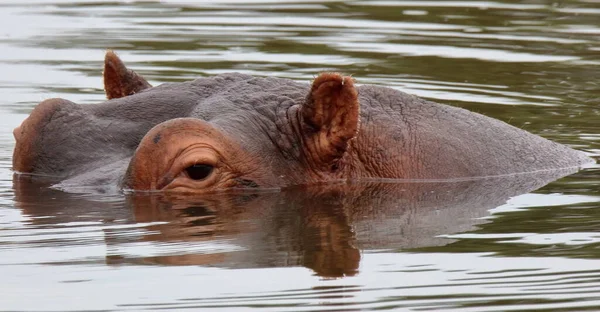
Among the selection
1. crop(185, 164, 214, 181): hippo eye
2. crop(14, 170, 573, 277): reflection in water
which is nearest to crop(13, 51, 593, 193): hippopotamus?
crop(185, 164, 214, 181): hippo eye

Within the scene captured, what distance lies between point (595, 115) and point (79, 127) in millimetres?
5265

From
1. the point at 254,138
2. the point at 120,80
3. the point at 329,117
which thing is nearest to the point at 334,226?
the point at 329,117

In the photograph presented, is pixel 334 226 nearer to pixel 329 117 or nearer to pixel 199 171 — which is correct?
pixel 329 117

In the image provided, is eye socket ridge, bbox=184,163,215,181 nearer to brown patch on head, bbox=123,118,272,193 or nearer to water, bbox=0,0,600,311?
brown patch on head, bbox=123,118,272,193

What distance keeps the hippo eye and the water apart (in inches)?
6.2

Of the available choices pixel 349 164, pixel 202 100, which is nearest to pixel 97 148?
pixel 202 100

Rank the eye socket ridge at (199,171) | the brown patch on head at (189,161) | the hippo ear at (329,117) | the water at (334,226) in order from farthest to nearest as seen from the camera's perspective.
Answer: the eye socket ridge at (199,171) → the hippo ear at (329,117) → the brown patch on head at (189,161) → the water at (334,226)

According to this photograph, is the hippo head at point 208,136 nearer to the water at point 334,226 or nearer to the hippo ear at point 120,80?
the water at point 334,226

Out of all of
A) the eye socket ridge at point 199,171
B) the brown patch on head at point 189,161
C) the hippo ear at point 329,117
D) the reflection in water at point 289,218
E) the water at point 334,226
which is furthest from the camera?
the eye socket ridge at point 199,171

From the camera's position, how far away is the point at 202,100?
8859mm

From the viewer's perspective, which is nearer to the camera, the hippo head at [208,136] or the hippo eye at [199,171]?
the hippo head at [208,136]

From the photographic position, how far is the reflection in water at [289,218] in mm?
7016

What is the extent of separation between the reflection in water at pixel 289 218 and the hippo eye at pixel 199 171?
131mm

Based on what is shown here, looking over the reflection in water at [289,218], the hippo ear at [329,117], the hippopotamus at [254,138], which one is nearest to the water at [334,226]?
the reflection in water at [289,218]
